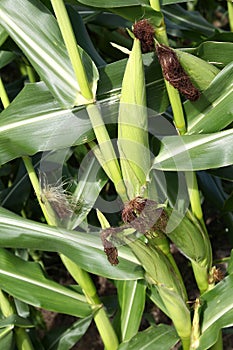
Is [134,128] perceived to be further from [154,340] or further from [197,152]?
[154,340]

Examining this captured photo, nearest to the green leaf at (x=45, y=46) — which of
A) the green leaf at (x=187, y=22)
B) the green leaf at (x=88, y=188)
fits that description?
the green leaf at (x=88, y=188)

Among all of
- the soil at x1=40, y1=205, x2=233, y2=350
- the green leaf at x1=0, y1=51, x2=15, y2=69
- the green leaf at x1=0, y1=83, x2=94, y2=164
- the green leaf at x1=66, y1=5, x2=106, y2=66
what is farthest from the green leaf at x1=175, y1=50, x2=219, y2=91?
the soil at x1=40, y1=205, x2=233, y2=350

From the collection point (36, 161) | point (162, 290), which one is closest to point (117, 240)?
point (162, 290)

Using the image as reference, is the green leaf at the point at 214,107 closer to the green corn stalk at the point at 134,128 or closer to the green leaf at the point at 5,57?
the green corn stalk at the point at 134,128

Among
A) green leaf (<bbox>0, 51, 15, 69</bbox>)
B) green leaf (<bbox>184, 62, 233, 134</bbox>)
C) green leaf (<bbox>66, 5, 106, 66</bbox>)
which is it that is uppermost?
green leaf (<bbox>66, 5, 106, 66</bbox>)

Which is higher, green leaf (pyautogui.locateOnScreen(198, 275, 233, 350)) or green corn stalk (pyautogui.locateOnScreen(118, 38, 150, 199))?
green corn stalk (pyautogui.locateOnScreen(118, 38, 150, 199))

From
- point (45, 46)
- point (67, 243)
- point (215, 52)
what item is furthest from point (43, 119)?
point (215, 52)

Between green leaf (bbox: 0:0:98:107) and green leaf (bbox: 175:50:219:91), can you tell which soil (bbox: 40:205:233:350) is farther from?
green leaf (bbox: 0:0:98:107)
